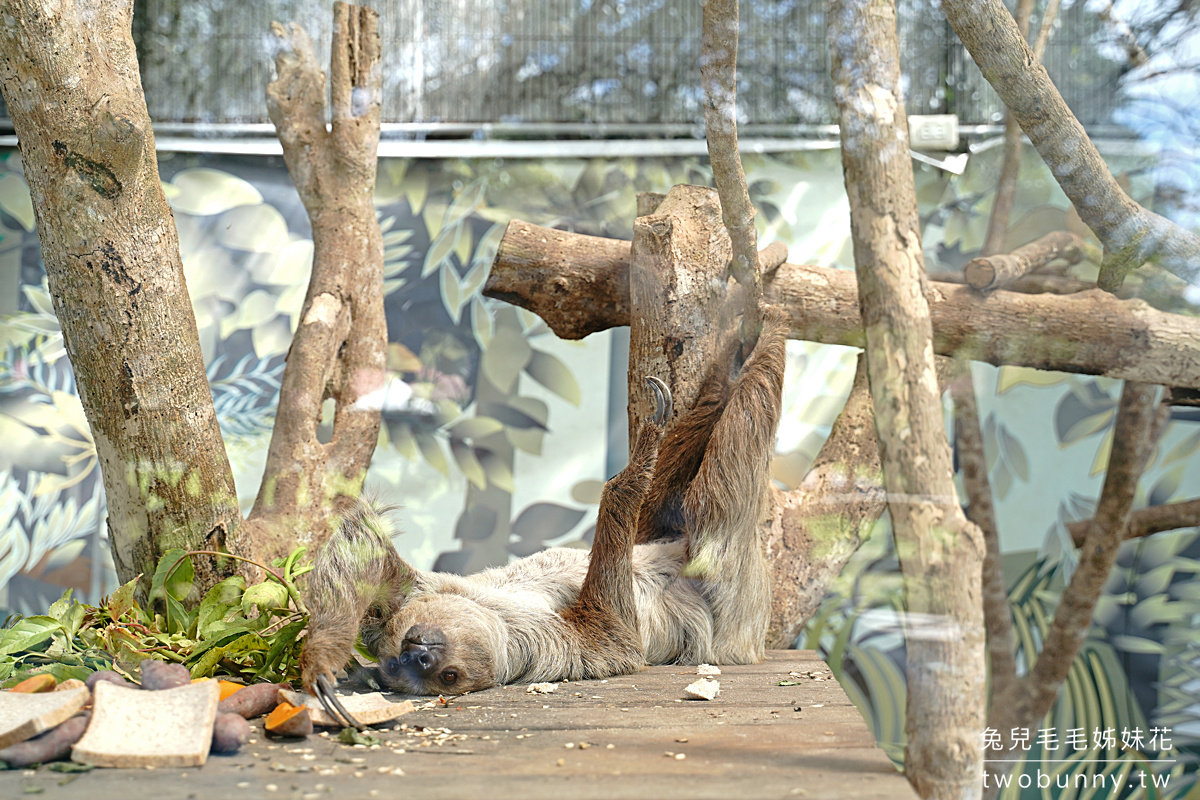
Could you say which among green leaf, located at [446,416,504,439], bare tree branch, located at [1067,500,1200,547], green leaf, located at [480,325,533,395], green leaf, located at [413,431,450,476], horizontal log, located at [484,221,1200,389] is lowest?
bare tree branch, located at [1067,500,1200,547]

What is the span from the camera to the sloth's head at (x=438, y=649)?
6.91 feet

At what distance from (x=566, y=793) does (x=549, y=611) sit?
1055mm

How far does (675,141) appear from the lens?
3.21 m

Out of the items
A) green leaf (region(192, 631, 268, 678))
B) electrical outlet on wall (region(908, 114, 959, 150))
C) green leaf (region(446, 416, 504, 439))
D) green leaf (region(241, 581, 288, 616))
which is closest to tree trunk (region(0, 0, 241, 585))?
green leaf (region(241, 581, 288, 616))

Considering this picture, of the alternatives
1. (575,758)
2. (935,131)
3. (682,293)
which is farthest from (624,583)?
(935,131)

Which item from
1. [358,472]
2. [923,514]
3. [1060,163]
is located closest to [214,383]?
[358,472]

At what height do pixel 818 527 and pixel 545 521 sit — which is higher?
pixel 818 527

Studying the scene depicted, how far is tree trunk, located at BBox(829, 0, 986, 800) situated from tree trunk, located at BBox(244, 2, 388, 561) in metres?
2.17

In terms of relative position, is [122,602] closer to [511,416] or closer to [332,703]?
[332,703]

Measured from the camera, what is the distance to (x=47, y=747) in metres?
1.50

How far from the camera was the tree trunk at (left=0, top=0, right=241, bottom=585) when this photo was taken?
206 cm

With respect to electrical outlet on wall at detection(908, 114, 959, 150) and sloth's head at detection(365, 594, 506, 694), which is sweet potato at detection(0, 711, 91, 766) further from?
electrical outlet on wall at detection(908, 114, 959, 150)

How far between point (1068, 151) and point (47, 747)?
2791mm

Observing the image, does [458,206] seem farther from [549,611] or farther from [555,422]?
[549,611]
